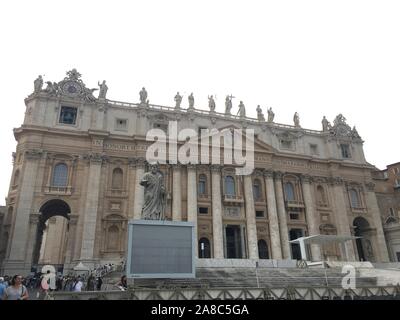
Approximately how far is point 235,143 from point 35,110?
22198 millimetres

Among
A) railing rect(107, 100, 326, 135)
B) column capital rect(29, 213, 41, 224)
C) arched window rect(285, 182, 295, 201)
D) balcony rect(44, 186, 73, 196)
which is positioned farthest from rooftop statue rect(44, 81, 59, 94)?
arched window rect(285, 182, 295, 201)

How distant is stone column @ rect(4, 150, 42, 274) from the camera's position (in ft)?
92.6

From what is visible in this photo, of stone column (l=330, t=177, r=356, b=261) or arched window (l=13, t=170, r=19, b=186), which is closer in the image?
arched window (l=13, t=170, r=19, b=186)

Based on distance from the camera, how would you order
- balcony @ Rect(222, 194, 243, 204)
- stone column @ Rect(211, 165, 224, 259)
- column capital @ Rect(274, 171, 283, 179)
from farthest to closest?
1. column capital @ Rect(274, 171, 283, 179)
2. balcony @ Rect(222, 194, 243, 204)
3. stone column @ Rect(211, 165, 224, 259)

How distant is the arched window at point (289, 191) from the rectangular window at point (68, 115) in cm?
2636

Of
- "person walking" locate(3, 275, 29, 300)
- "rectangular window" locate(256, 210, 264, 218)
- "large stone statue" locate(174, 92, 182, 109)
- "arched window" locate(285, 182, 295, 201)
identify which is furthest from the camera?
"arched window" locate(285, 182, 295, 201)

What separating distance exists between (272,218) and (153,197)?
22324 mm

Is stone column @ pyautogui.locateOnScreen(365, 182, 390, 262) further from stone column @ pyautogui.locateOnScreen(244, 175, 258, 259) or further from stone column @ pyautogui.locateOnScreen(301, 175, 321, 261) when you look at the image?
stone column @ pyautogui.locateOnScreen(244, 175, 258, 259)

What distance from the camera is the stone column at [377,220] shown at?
134 ft

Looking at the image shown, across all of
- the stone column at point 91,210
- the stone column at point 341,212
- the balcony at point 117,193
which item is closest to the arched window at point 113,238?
the stone column at point 91,210

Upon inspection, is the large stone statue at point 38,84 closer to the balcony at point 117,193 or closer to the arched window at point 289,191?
the balcony at point 117,193

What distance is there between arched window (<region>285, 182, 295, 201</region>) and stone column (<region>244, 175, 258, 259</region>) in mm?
5598

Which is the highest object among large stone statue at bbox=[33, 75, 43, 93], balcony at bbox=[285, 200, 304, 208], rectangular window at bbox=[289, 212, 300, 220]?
large stone statue at bbox=[33, 75, 43, 93]

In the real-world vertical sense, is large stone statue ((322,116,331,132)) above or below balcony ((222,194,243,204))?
above
